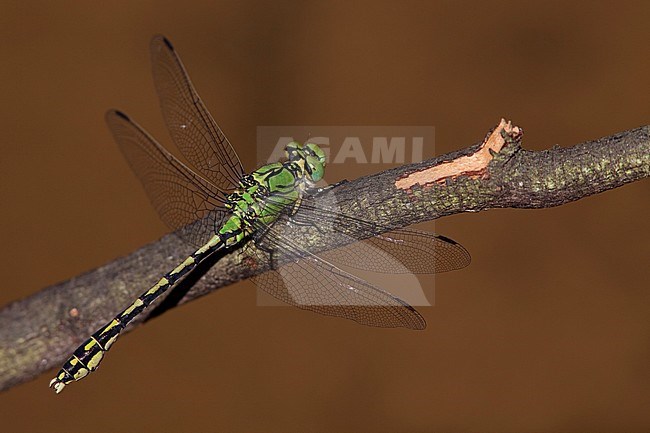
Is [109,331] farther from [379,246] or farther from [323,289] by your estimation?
[379,246]

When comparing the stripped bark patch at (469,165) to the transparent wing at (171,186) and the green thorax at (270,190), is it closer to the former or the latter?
the green thorax at (270,190)

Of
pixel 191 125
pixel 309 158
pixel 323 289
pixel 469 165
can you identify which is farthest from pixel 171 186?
pixel 469 165

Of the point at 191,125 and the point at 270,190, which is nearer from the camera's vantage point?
the point at 270,190

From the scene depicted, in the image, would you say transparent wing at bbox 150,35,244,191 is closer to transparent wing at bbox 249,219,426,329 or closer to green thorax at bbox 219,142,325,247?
green thorax at bbox 219,142,325,247

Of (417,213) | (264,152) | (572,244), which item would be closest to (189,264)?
(417,213)

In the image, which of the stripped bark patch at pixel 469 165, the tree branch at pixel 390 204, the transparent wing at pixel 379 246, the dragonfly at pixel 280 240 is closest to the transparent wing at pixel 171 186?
the dragonfly at pixel 280 240

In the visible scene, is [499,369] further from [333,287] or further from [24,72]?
[24,72]

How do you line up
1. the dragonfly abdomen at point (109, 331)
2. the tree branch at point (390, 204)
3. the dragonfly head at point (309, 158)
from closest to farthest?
the tree branch at point (390, 204), the dragonfly abdomen at point (109, 331), the dragonfly head at point (309, 158)
